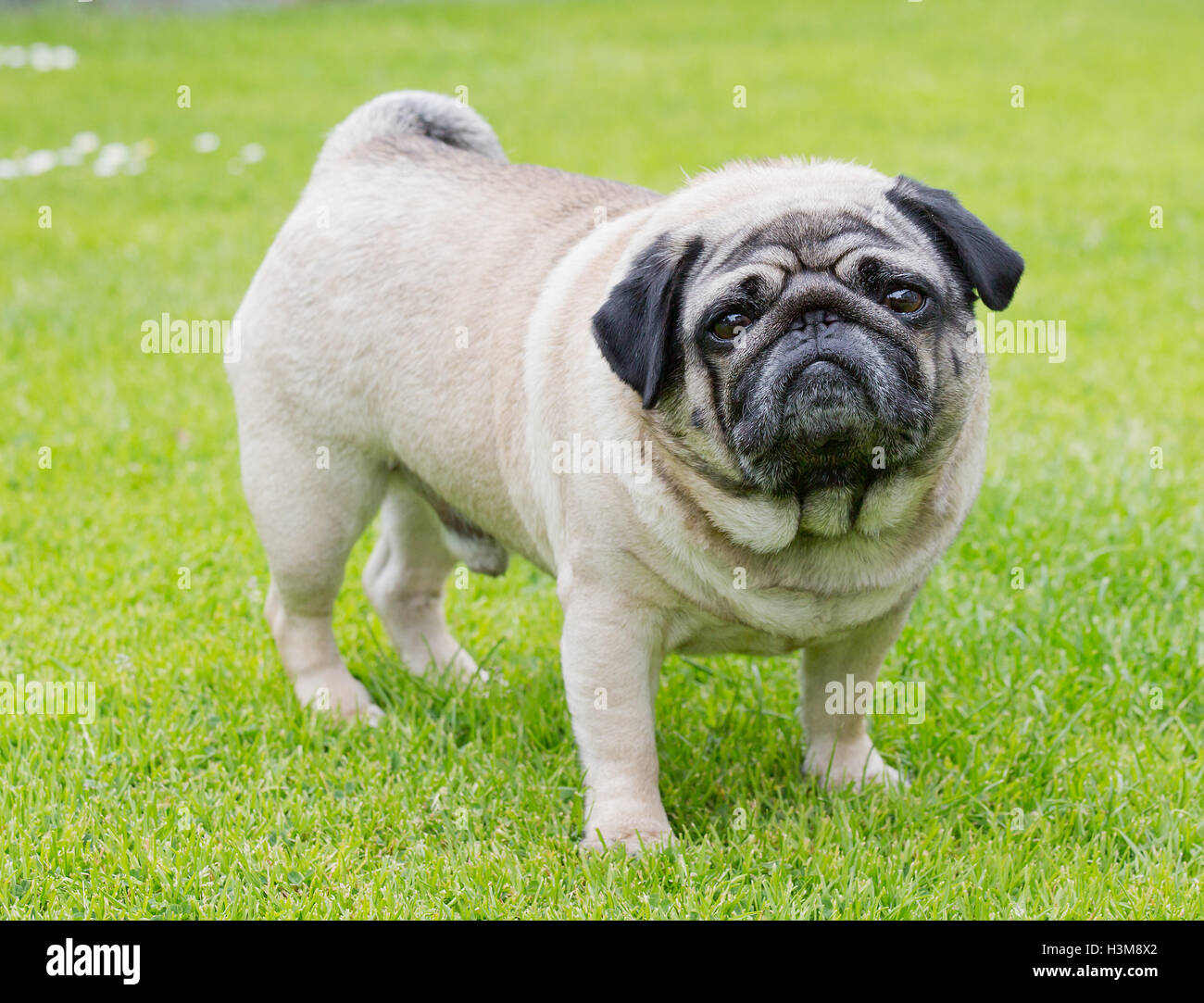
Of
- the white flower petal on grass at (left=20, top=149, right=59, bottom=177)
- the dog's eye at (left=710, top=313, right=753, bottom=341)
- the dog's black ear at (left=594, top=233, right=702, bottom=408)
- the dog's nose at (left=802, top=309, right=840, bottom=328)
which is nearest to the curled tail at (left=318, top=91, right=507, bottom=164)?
the dog's black ear at (left=594, top=233, right=702, bottom=408)

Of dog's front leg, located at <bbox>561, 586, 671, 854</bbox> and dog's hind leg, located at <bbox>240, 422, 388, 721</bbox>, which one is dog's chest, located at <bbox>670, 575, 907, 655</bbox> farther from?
dog's hind leg, located at <bbox>240, 422, 388, 721</bbox>

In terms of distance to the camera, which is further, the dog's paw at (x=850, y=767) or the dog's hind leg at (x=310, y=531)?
the dog's hind leg at (x=310, y=531)

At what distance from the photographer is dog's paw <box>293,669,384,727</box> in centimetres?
438

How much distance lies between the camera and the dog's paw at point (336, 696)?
14.4 ft

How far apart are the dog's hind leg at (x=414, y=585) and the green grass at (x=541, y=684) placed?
0.12 metres

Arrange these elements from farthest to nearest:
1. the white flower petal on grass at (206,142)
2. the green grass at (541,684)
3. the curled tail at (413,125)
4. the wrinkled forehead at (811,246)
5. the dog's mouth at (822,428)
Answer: the white flower petal on grass at (206,142)
the curled tail at (413,125)
the green grass at (541,684)
the wrinkled forehead at (811,246)
the dog's mouth at (822,428)

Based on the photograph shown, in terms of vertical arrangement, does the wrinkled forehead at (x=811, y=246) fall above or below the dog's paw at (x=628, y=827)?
above

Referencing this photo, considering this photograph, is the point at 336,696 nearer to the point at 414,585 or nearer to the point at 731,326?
the point at 414,585

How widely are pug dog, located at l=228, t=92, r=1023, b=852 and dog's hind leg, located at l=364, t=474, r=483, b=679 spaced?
34 centimetres

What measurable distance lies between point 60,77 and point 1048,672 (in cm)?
1389

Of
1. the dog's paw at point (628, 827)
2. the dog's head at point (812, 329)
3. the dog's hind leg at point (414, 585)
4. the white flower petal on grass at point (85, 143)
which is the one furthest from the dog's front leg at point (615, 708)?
the white flower petal on grass at point (85, 143)

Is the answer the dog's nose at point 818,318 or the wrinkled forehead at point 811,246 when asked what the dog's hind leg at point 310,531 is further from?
the dog's nose at point 818,318

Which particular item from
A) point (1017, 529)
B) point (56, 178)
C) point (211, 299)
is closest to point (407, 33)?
point (56, 178)

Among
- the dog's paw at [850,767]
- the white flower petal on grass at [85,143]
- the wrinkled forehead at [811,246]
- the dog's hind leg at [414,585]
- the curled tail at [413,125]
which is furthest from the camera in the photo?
the white flower petal on grass at [85,143]
